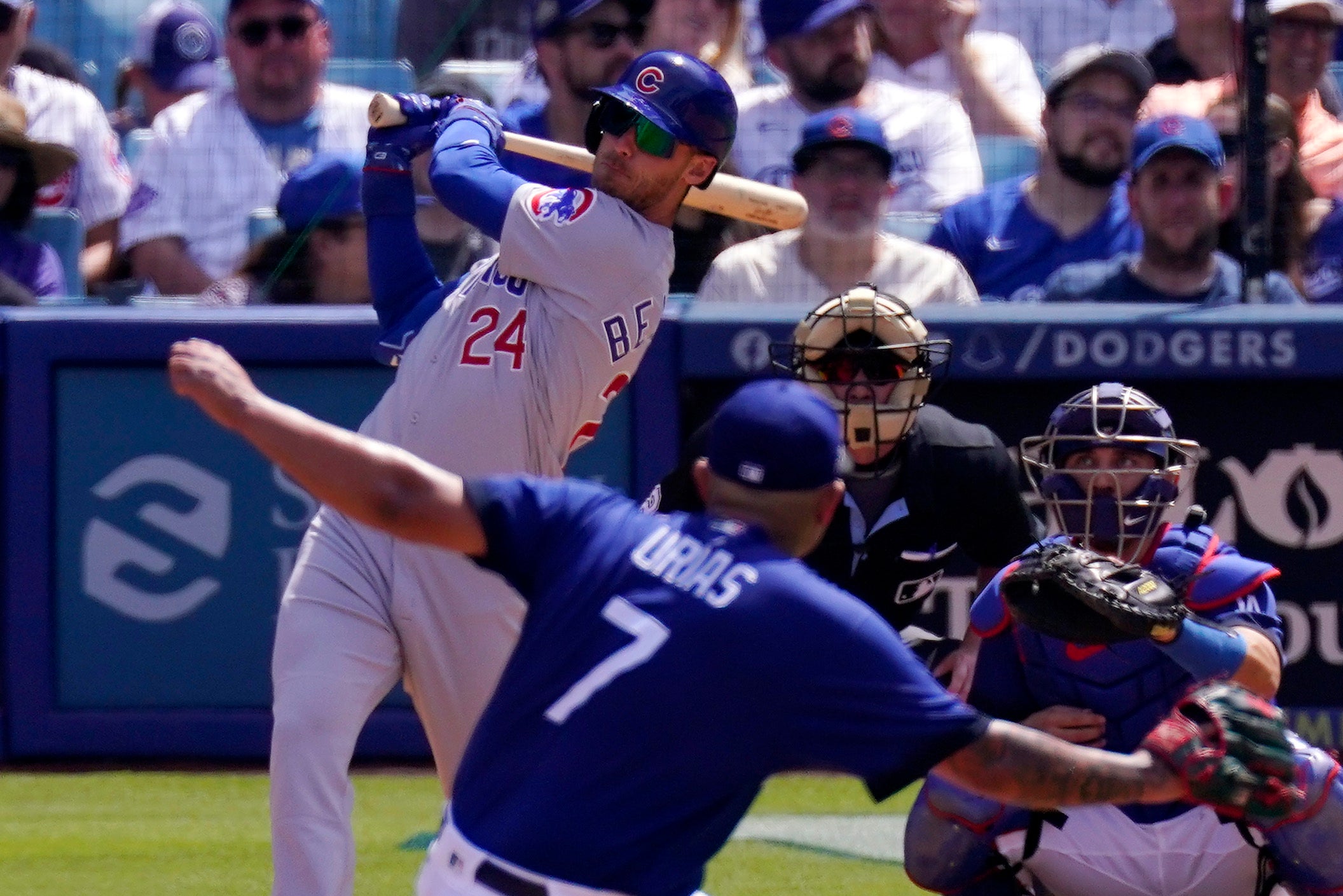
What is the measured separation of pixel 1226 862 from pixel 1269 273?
3457 mm

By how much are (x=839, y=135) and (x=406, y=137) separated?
289 cm

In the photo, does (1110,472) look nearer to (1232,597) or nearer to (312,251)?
(1232,597)

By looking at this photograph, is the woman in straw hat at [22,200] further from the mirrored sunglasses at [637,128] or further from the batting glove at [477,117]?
the mirrored sunglasses at [637,128]

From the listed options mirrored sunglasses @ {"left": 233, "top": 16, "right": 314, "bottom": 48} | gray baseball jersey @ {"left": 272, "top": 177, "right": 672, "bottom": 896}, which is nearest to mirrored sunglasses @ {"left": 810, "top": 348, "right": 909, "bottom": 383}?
gray baseball jersey @ {"left": 272, "top": 177, "right": 672, "bottom": 896}

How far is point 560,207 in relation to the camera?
4238 millimetres

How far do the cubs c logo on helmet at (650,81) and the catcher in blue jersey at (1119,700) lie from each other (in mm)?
1056

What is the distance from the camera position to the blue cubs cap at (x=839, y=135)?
720 cm

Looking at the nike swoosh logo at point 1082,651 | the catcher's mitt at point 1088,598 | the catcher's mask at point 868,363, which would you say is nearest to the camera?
the catcher's mitt at point 1088,598

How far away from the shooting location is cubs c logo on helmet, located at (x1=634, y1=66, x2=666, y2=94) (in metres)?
4.23

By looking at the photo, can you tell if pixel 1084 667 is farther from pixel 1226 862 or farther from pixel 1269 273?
pixel 1269 273

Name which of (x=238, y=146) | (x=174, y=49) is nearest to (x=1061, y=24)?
(x=238, y=146)

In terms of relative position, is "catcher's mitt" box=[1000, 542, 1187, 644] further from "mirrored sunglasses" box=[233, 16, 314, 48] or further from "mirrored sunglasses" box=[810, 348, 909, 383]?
"mirrored sunglasses" box=[233, 16, 314, 48]

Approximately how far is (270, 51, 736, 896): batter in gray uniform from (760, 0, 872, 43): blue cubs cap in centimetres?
343

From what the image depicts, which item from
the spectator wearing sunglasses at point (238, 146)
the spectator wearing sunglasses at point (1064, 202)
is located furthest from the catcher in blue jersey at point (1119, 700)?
the spectator wearing sunglasses at point (238, 146)
